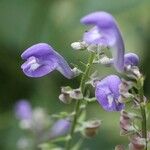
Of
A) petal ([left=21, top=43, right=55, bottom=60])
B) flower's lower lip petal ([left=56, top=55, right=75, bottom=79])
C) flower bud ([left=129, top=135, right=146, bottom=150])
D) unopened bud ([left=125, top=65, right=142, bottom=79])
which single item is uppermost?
petal ([left=21, top=43, right=55, bottom=60])

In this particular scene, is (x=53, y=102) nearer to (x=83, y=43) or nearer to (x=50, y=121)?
(x=50, y=121)

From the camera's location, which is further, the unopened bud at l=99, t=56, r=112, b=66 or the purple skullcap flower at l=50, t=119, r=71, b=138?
the purple skullcap flower at l=50, t=119, r=71, b=138

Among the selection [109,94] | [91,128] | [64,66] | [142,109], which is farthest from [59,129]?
[142,109]

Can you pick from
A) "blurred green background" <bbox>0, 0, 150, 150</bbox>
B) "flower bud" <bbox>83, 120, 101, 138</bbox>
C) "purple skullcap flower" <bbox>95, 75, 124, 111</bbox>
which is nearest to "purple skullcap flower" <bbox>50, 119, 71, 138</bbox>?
"blurred green background" <bbox>0, 0, 150, 150</bbox>

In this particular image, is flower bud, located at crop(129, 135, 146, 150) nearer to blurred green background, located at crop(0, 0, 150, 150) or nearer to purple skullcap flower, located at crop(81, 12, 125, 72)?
purple skullcap flower, located at crop(81, 12, 125, 72)

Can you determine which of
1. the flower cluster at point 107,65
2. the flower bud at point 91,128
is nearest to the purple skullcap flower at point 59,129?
the flower bud at point 91,128

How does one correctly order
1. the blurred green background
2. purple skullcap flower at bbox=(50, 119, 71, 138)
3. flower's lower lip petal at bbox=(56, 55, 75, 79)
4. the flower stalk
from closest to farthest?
the flower stalk, flower's lower lip petal at bbox=(56, 55, 75, 79), purple skullcap flower at bbox=(50, 119, 71, 138), the blurred green background

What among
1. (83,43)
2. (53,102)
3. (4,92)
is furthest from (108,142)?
(83,43)
